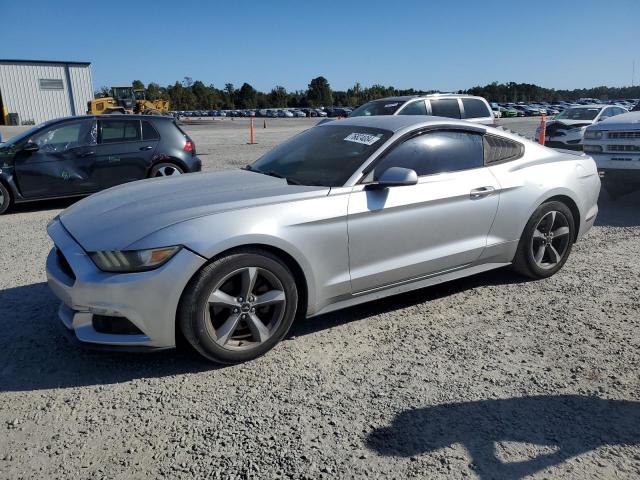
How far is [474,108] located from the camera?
1233cm

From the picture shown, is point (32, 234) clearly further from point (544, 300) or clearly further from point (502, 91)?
point (502, 91)

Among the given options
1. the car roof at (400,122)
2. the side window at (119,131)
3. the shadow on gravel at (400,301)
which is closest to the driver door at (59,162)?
the side window at (119,131)

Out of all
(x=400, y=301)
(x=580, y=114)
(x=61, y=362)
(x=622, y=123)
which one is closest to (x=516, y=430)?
(x=400, y=301)

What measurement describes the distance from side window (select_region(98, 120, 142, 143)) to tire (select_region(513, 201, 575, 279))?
664 cm

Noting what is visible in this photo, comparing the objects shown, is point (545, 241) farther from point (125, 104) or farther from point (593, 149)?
point (125, 104)

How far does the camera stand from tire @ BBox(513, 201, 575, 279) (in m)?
4.59

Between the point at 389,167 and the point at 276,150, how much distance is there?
1318 millimetres

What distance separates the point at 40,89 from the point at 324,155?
1528 inches

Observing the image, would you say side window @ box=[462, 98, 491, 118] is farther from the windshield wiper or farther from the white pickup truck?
the windshield wiper

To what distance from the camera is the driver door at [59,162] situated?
7969 mm

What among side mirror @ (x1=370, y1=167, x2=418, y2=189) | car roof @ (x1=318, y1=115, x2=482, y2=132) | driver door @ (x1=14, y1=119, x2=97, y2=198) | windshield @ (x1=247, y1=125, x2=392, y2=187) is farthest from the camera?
driver door @ (x1=14, y1=119, x2=97, y2=198)

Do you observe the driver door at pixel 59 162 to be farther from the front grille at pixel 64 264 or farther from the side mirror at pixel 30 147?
the front grille at pixel 64 264

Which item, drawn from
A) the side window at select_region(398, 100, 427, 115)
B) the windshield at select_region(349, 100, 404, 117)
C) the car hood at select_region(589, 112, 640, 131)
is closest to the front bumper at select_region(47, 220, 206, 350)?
the car hood at select_region(589, 112, 640, 131)

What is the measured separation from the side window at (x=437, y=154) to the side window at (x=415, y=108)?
688 cm
